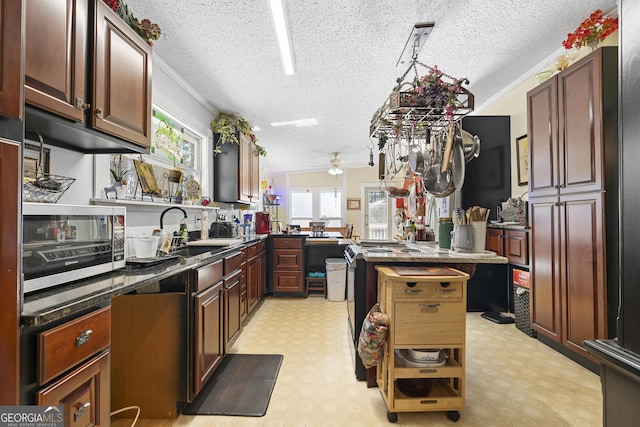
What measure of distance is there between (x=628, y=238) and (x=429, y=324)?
1244 mm

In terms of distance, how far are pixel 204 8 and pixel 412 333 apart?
98.4 inches

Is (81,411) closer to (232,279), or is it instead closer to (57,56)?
(57,56)

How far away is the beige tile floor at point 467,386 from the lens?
176 centimetres

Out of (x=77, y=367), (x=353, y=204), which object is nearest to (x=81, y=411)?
(x=77, y=367)

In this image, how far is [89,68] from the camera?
1.44 m

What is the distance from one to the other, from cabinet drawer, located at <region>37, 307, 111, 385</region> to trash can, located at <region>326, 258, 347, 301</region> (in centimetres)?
322

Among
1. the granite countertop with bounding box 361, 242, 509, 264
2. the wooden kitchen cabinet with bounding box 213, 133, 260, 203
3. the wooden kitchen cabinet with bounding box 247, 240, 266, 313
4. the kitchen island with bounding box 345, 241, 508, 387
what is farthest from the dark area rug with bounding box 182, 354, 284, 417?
the wooden kitchen cabinet with bounding box 213, 133, 260, 203

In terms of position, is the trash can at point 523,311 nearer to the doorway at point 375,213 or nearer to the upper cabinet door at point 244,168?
the upper cabinet door at point 244,168

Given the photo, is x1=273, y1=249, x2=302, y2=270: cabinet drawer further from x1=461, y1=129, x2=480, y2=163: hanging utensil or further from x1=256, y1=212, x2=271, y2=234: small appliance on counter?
x1=461, y1=129, x2=480, y2=163: hanging utensil

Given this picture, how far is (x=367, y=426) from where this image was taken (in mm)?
1713


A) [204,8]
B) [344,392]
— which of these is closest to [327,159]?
[204,8]

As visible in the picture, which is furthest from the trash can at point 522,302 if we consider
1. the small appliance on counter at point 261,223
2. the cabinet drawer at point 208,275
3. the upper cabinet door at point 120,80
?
the upper cabinet door at point 120,80

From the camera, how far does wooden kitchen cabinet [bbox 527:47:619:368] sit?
2.07m

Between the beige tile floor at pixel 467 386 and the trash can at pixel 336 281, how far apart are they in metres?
1.00
